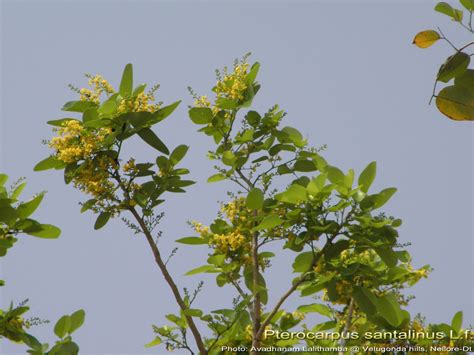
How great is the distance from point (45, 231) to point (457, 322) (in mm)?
2708

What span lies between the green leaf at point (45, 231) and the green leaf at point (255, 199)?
1.21 meters

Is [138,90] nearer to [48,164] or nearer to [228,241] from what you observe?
[48,164]

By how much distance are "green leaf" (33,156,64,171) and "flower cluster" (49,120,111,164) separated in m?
0.05

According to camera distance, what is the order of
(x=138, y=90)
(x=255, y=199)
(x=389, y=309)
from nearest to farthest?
(x=255, y=199)
(x=389, y=309)
(x=138, y=90)

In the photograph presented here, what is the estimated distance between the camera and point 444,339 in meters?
4.27

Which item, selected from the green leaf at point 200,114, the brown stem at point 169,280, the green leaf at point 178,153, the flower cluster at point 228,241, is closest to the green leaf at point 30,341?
the brown stem at point 169,280

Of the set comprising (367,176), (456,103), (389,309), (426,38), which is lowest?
(456,103)

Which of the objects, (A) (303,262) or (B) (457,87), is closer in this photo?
(B) (457,87)

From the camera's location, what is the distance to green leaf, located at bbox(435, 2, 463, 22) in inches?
58.2

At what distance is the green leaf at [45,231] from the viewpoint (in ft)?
12.9

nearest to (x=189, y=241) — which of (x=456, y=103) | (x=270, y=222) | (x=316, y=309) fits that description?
(x=270, y=222)

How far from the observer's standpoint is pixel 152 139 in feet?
12.8

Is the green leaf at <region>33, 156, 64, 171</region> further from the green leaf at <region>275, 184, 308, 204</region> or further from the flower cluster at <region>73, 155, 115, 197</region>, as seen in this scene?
the green leaf at <region>275, 184, 308, 204</region>

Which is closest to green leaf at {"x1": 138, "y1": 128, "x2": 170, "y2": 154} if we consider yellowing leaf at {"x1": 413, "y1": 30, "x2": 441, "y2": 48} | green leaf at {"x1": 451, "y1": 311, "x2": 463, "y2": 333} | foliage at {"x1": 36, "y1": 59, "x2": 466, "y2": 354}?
foliage at {"x1": 36, "y1": 59, "x2": 466, "y2": 354}
